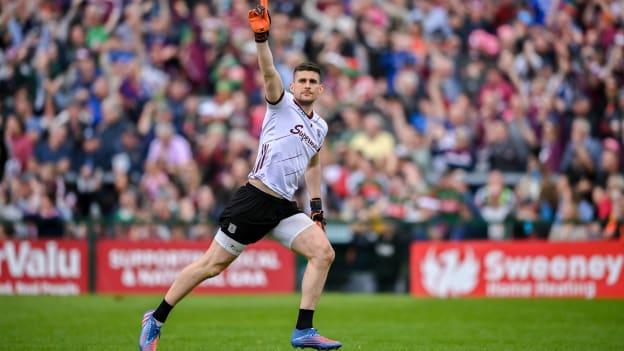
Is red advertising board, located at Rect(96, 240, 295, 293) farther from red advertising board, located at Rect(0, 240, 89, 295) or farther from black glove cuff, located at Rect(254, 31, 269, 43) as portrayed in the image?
black glove cuff, located at Rect(254, 31, 269, 43)

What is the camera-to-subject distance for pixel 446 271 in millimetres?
19078

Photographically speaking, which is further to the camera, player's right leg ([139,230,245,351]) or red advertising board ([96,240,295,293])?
red advertising board ([96,240,295,293])

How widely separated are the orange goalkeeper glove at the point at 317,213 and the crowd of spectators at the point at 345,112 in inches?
362

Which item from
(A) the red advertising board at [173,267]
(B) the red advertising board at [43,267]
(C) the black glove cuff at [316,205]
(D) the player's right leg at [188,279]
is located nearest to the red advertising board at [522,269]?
(A) the red advertising board at [173,267]

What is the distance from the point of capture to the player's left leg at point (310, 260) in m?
9.58

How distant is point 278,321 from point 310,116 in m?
4.90

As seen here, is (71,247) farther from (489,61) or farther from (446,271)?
(489,61)

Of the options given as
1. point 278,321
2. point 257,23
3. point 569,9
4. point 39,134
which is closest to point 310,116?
point 257,23

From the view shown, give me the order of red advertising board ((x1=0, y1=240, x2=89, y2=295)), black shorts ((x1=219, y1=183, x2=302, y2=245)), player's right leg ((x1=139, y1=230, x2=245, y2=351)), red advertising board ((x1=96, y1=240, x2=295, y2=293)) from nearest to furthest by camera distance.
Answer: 1. player's right leg ((x1=139, y1=230, x2=245, y2=351))
2. black shorts ((x1=219, y1=183, x2=302, y2=245))
3. red advertising board ((x1=0, y1=240, x2=89, y2=295))
4. red advertising board ((x1=96, y1=240, x2=295, y2=293))

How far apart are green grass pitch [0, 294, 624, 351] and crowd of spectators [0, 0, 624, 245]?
7.75ft

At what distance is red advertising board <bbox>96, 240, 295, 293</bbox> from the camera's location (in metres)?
19.9

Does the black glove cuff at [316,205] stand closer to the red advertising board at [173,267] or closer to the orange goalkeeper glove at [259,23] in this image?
the orange goalkeeper glove at [259,23]

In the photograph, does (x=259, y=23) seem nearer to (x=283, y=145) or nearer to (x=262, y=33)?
(x=262, y=33)

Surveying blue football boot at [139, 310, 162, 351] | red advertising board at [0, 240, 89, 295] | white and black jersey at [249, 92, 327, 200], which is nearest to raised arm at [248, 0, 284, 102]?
white and black jersey at [249, 92, 327, 200]
